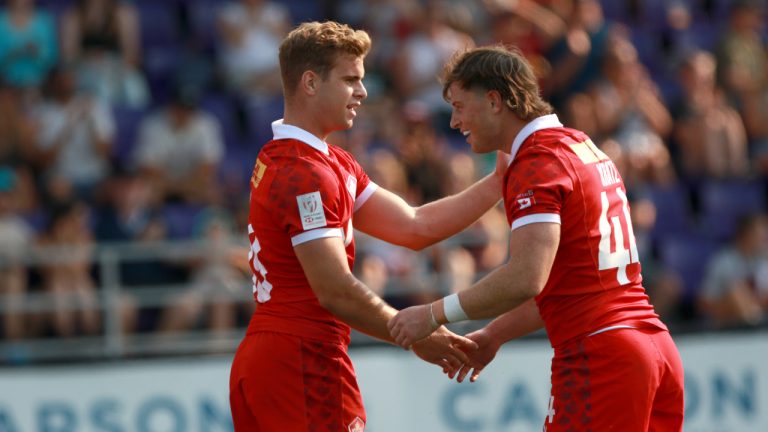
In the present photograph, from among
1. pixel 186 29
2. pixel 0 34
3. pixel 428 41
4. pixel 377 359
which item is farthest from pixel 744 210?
pixel 0 34

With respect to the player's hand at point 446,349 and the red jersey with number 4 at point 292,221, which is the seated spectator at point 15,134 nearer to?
the red jersey with number 4 at point 292,221

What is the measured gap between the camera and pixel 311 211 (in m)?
5.63

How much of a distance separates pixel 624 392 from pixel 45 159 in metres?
7.36

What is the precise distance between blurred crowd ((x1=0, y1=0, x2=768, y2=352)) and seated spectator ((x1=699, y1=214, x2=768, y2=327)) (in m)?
0.02

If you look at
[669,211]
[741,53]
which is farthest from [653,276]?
[741,53]

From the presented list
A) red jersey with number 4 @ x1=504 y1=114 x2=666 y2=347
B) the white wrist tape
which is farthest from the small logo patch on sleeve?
red jersey with number 4 @ x1=504 y1=114 x2=666 y2=347

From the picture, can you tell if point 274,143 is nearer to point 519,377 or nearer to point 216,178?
point 519,377

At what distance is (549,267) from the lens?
533cm

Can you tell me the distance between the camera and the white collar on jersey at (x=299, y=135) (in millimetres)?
5828

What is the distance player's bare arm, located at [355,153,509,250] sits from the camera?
636cm

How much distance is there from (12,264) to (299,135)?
16.4 feet

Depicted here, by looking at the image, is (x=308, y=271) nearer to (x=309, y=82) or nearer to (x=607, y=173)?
(x=309, y=82)

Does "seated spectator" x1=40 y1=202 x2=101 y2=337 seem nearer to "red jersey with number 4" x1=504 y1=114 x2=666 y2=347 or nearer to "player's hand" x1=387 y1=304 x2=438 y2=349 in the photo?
"player's hand" x1=387 y1=304 x2=438 y2=349

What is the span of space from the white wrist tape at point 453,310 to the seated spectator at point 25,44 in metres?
7.68
